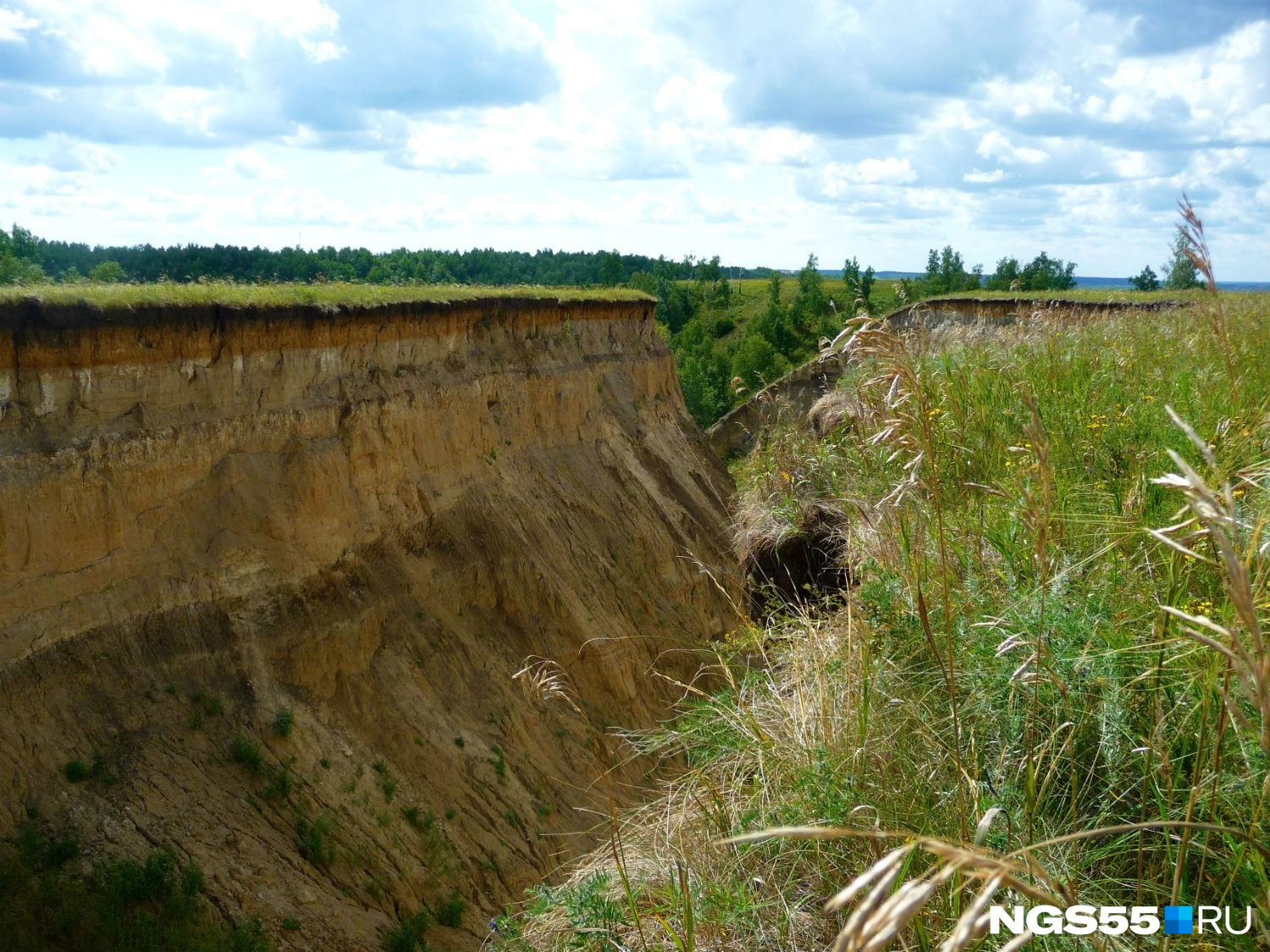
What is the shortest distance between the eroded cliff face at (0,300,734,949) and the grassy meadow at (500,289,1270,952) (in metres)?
3.45

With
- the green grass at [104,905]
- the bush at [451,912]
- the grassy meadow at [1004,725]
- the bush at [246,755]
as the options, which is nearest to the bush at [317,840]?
the bush at [246,755]

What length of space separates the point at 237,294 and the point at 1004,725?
1166 cm

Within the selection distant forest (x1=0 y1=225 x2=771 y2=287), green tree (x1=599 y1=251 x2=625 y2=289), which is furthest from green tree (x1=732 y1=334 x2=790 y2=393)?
green tree (x1=599 y1=251 x2=625 y2=289)

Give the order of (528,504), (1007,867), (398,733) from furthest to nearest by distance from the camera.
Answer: (528,504) → (398,733) → (1007,867)

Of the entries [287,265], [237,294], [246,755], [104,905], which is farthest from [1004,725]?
[287,265]

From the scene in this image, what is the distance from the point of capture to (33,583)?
992 cm

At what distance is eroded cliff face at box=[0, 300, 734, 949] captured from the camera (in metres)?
9.63

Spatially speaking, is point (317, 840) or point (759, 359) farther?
point (759, 359)

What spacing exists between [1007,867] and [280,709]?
11151 mm

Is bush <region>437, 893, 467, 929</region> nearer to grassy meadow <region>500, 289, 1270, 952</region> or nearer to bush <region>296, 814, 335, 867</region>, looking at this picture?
bush <region>296, 814, 335, 867</region>

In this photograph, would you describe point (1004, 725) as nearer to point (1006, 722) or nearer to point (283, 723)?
point (1006, 722)

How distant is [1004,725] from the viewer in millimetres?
3213

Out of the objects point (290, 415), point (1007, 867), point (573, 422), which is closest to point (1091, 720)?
point (1007, 867)

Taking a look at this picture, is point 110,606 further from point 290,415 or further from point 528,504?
point 528,504
